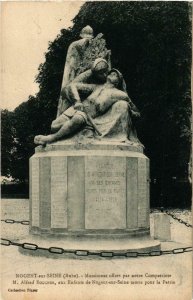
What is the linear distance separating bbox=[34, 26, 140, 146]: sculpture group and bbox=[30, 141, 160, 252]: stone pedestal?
0.33m

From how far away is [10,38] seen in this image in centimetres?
1923

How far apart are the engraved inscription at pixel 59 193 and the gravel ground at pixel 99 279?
0.78 metres

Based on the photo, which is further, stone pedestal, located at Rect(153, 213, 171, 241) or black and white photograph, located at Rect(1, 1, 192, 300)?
stone pedestal, located at Rect(153, 213, 171, 241)

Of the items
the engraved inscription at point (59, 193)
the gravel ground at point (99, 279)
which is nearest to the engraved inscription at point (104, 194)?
the engraved inscription at point (59, 193)

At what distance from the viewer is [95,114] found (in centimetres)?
1142

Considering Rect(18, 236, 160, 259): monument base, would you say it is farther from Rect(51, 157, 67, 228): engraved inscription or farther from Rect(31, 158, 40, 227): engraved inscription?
Rect(31, 158, 40, 227): engraved inscription

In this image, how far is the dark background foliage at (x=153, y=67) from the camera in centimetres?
2167

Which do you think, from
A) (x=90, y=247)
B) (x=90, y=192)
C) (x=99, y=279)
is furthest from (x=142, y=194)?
(x=99, y=279)

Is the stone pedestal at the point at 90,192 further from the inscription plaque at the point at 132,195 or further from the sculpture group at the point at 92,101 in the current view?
the sculpture group at the point at 92,101

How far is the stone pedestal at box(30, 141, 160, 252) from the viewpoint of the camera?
34.8ft

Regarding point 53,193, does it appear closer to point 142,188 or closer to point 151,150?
point 142,188

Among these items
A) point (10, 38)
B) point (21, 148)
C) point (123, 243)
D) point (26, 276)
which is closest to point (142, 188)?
point (123, 243)

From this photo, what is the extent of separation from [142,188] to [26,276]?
3.04 metres

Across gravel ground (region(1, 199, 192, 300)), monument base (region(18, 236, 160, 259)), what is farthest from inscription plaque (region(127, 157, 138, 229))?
gravel ground (region(1, 199, 192, 300))
